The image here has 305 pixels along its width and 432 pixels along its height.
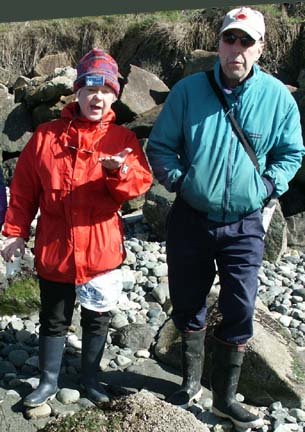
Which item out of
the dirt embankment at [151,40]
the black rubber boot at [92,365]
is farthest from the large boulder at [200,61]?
the black rubber boot at [92,365]

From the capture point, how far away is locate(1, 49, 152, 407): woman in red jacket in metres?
3.35

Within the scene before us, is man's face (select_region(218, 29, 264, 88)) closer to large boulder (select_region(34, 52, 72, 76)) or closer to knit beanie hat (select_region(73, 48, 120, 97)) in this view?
knit beanie hat (select_region(73, 48, 120, 97))

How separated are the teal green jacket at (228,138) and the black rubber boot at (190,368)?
0.83 meters

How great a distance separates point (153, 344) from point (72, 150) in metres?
1.91

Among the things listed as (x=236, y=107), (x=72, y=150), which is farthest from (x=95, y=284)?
(x=236, y=107)

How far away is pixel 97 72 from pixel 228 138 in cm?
76

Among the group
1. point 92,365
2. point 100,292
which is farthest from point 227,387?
point 100,292

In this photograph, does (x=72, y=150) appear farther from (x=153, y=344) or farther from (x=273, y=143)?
(x=153, y=344)

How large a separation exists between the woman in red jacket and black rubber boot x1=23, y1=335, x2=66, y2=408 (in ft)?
0.50

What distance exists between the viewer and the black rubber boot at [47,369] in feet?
12.0

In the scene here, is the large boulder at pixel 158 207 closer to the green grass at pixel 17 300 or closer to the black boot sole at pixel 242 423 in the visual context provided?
the green grass at pixel 17 300

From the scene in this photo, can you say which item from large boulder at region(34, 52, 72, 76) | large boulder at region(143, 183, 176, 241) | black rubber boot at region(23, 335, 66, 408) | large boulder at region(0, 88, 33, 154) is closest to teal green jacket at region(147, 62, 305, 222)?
black rubber boot at region(23, 335, 66, 408)

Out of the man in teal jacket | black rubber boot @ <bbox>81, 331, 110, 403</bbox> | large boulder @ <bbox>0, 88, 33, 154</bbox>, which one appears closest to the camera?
the man in teal jacket

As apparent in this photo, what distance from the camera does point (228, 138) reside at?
3.21 metres
